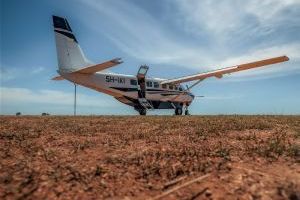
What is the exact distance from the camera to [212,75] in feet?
121

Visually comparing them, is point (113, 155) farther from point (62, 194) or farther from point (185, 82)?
point (185, 82)

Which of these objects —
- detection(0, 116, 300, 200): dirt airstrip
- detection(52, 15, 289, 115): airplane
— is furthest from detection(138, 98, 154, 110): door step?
detection(0, 116, 300, 200): dirt airstrip

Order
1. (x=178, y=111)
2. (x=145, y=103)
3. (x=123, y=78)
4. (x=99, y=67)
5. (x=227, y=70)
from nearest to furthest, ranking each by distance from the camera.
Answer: (x=99, y=67) < (x=123, y=78) < (x=227, y=70) < (x=145, y=103) < (x=178, y=111)

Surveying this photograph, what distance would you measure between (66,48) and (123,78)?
626cm

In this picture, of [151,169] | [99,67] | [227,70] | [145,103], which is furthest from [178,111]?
[151,169]

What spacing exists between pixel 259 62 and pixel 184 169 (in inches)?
1109

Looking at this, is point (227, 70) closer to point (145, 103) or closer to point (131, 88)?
point (145, 103)

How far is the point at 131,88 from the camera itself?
34594 mm

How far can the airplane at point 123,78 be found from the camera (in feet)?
103

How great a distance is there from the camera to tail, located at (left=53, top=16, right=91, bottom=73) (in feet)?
103

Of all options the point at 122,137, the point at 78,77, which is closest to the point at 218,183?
the point at 122,137

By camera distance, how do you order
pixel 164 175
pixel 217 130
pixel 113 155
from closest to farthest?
1. pixel 164 175
2. pixel 113 155
3. pixel 217 130

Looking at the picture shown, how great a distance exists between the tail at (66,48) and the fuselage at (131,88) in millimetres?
1019

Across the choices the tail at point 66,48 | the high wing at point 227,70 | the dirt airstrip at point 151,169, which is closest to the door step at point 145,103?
the high wing at point 227,70
